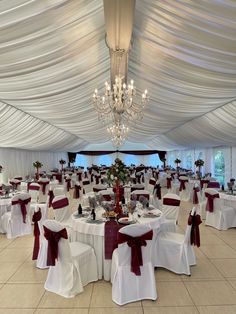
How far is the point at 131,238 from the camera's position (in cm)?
396

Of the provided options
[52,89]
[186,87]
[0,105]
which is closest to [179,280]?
[186,87]

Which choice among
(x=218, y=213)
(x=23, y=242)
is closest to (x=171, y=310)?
(x=23, y=242)

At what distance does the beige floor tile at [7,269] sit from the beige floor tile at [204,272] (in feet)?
9.78

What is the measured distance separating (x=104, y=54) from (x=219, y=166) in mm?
11953


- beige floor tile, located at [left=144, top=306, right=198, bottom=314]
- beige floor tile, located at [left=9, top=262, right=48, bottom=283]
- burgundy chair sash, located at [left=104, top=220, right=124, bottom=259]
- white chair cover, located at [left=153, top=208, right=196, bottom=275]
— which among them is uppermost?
burgundy chair sash, located at [left=104, top=220, right=124, bottom=259]

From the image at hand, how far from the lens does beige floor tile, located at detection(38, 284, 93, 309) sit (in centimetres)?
392

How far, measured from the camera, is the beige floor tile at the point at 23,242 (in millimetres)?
6418

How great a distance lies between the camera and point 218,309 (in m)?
3.79

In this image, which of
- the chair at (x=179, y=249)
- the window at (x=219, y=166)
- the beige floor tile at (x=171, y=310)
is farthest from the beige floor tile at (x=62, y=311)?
the window at (x=219, y=166)

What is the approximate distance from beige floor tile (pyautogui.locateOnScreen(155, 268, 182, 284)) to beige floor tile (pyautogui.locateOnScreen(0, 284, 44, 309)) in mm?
1920

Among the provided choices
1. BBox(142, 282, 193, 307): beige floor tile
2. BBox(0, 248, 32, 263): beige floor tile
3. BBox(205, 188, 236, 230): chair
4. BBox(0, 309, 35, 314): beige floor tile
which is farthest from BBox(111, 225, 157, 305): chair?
BBox(205, 188, 236, 230): chair

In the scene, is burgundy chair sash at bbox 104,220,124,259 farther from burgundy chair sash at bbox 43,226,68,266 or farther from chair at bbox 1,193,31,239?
chair at bbox 1,193,31,239

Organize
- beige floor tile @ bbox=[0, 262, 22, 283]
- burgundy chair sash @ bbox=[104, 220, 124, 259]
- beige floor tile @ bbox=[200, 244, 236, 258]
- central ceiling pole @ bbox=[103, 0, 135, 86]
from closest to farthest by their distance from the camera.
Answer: central ceiling pole @ bbox=[103, 0, 135, 86], burgundy chair sash @ bbox=[104, 220, 124, 259], beige floor tile @ bbox=[0, 262, 22, 283], beige floor tile @ bbox=[200, 244, 236, 258]

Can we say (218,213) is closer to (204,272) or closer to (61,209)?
(204,272)
